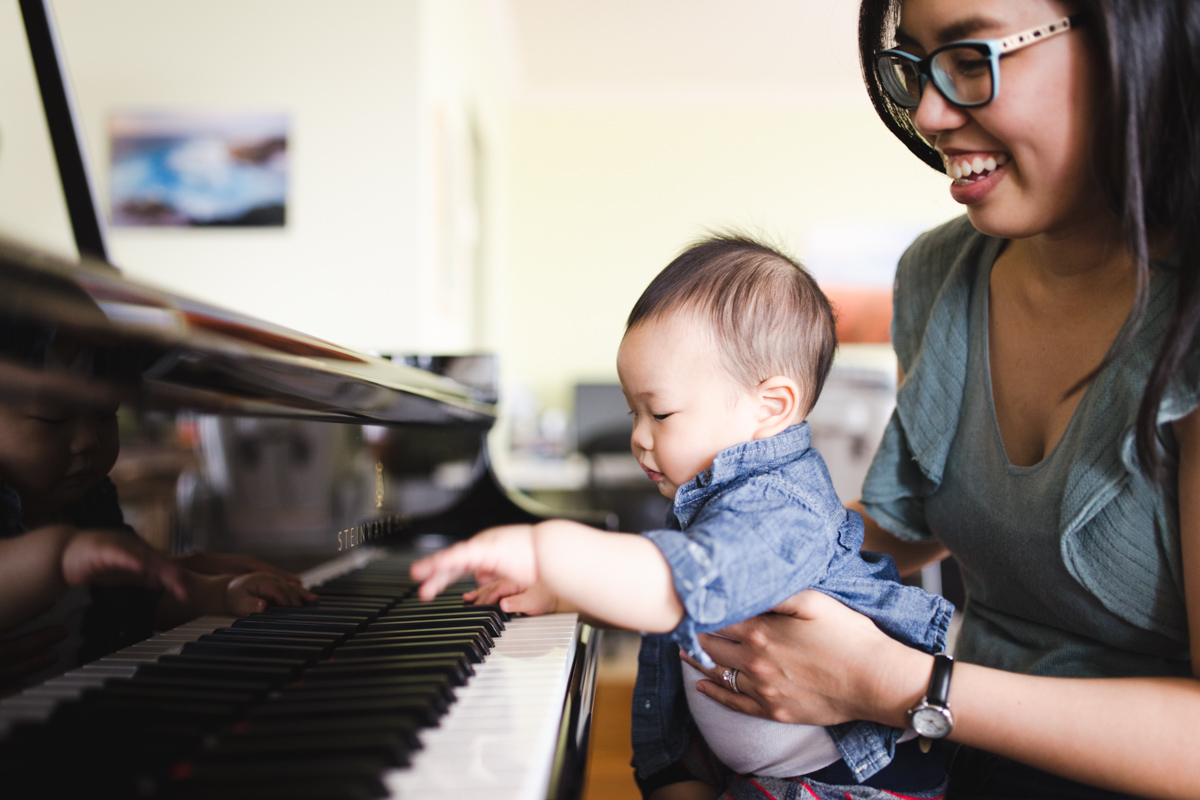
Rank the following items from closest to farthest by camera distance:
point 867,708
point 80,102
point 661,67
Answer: point 867,708 < point 80,102 < point 661,67

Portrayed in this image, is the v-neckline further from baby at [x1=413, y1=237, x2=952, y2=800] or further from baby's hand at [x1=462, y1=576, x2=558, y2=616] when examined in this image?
baby's hand at [x1=462, y1=576, x2=558, y2=616]

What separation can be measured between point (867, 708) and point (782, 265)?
475mm

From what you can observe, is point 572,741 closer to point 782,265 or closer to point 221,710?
point 221,710

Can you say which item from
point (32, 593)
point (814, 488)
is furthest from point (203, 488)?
point (814, 488)

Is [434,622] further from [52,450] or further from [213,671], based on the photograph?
[52,450]

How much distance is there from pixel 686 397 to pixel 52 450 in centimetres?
56

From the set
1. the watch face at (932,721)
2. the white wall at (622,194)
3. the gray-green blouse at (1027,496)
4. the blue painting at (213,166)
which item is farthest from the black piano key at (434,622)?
the white wall at (622,194)

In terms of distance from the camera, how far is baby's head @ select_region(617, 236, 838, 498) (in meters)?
0.86

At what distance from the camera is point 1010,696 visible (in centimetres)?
79

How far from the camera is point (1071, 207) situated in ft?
2.72

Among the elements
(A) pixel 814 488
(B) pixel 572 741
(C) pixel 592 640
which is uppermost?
(A) pixel 814 488

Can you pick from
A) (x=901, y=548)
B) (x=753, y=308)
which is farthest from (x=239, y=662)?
(x=901, y=548)

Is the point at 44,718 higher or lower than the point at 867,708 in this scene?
higher

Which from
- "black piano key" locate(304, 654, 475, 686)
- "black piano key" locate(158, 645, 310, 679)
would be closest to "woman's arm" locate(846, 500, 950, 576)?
"black piano key" locate(304, 654, 475, 686)
